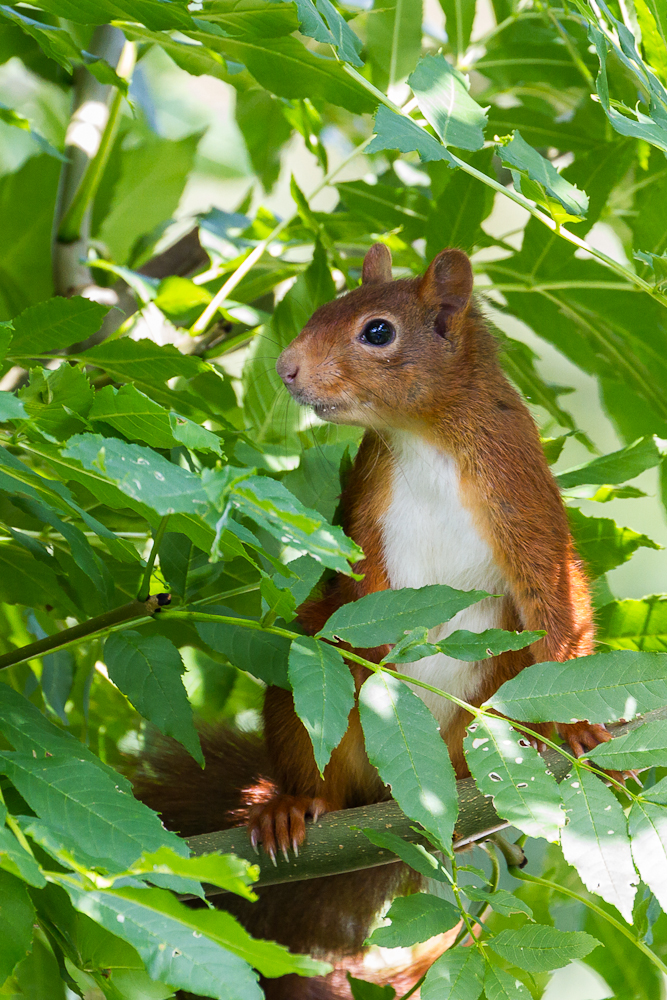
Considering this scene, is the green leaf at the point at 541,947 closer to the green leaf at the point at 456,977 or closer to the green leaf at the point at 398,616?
the green leaf at the point at 456,977

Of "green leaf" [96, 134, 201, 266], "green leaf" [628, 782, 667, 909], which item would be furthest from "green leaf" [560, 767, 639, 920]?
"green leaf" [96, 134, 201, 266]

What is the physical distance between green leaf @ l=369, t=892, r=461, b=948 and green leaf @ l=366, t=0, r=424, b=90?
83cm

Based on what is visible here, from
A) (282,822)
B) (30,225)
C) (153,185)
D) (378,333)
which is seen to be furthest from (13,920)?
(153,185)

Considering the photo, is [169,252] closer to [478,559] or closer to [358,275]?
[358,275]

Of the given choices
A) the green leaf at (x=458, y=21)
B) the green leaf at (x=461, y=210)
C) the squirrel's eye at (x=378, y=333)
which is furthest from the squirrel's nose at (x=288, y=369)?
the green leaf at (x=458, y=21)

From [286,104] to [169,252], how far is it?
290 mm

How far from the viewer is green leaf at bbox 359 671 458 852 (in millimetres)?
556

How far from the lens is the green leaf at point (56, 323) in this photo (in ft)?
2.46

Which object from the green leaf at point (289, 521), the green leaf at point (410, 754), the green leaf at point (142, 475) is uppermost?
the green leaf at point (142, 475)

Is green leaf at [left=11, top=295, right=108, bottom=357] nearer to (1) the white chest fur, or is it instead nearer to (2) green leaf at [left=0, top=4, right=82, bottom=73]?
(2) green leaf at [left=0, top=4, right=82, bottom=73]

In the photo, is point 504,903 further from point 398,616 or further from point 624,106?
point 624,106

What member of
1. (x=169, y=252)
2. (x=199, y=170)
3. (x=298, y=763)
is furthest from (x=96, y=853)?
(x=199, y=170)

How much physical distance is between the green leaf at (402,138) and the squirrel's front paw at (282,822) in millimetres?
538

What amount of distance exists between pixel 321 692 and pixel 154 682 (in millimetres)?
158
